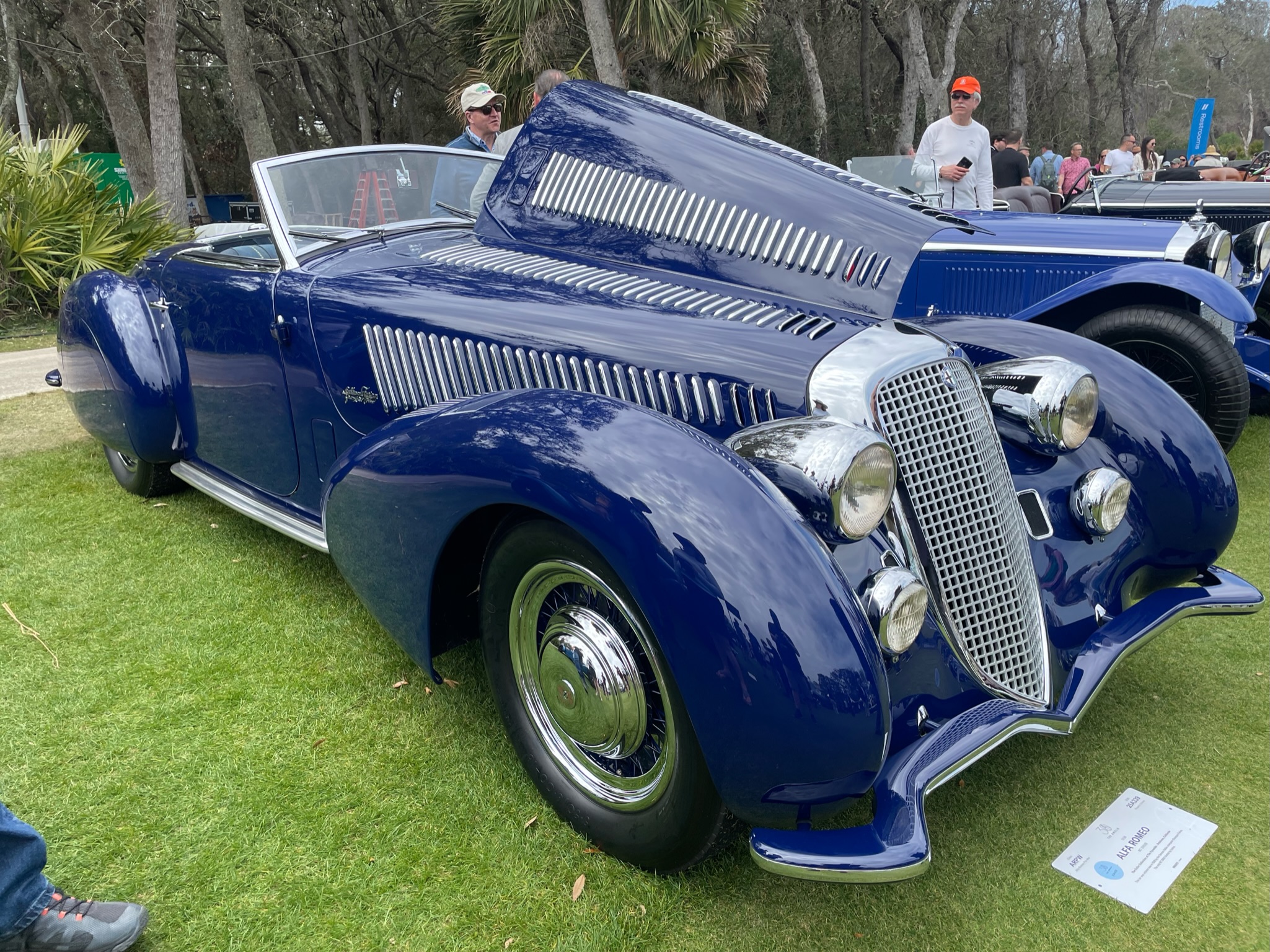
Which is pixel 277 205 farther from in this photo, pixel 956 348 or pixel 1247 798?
pixel 1247 798

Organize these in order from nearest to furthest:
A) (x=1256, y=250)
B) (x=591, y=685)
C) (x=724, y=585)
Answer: (x=724, y=585)
(x=591, y=685)
(x=1256, y=250)

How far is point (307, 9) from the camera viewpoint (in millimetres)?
21703

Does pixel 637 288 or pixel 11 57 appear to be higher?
pixel 11 57

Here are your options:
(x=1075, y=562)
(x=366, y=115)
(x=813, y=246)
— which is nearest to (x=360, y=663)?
(x=813, y=246)

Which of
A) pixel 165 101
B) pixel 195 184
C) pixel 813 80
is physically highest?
pixel 165 101

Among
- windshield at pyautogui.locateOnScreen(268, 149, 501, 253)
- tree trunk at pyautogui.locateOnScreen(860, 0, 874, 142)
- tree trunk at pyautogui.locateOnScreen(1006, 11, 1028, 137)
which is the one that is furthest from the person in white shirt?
windshield at pyautogui.locateOnScreen(268, 149, 501, 253)

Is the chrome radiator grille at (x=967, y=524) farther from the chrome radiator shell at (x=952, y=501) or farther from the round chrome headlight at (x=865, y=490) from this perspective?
the round chrome headlight at (x=865, y=490)

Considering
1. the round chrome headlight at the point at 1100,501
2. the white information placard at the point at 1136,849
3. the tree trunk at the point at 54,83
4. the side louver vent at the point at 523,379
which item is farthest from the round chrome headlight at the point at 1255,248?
the tree trunk at the point at 54,83

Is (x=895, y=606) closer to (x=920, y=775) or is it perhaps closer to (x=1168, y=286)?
(x=920, y=775)

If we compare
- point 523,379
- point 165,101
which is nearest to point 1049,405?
point 523,379

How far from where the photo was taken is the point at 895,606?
1789 millimetres

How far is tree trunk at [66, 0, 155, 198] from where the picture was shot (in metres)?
11.1

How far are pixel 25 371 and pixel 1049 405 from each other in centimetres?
832

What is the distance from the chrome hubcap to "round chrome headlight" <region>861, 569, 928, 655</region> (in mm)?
451
